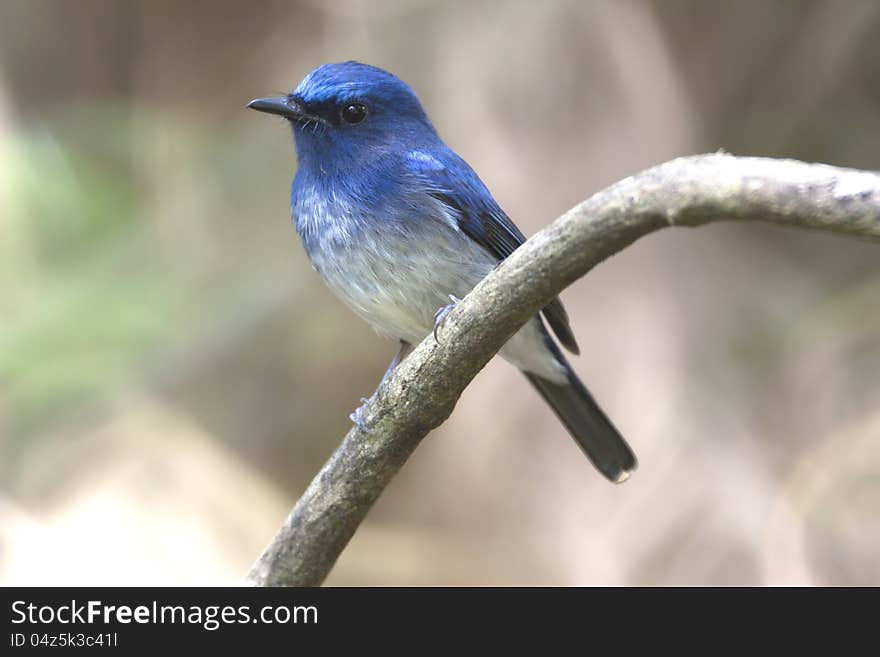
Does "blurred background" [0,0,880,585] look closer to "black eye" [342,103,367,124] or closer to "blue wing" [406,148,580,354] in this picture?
"blue wing" [406,148,580,354]

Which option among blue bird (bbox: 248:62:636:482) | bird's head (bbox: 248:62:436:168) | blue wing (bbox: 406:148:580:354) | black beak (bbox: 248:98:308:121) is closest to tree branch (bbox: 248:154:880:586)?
blue bird (bbox: 248:62:636:482)

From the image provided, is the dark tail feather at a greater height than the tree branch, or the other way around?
the dark tail feather

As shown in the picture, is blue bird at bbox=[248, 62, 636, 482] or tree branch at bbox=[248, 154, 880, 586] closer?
tree branch at bbox=[248, 154, 880, 586]

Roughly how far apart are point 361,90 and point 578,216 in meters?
1.74

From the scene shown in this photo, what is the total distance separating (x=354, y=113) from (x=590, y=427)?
1.35m

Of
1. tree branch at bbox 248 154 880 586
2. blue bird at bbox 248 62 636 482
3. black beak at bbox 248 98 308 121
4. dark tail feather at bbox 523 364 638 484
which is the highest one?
black beak at bbox 248 98 308 121

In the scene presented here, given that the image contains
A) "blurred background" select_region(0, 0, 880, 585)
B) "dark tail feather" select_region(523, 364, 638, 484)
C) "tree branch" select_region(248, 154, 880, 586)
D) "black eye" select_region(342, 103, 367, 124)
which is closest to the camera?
"tree branch" select_region(248, 154, 880, 586)

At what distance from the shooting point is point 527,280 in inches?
85.0

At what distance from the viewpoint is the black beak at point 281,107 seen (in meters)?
3.49

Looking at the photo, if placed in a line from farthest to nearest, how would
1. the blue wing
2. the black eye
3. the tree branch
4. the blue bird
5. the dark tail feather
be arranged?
the dark tail feather → the black eye → the blue wing → the blue bird → the tree branch

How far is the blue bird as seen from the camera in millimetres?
3344

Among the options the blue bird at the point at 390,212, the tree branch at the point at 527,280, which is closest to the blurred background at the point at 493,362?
the blue bird at the point at 390,212

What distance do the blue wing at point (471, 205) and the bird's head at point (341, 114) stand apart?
124 millimetres

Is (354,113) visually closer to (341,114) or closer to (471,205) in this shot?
(341,114)
